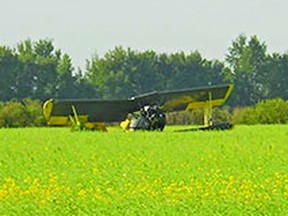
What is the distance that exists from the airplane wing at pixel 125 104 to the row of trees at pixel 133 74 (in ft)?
140

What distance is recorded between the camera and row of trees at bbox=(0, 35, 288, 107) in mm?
74312

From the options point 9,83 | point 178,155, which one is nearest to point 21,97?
point 9,83

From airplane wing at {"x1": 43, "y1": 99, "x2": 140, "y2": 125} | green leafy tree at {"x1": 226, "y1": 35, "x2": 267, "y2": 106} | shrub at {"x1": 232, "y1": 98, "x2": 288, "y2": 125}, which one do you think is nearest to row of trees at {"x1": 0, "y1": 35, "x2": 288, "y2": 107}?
green leafy tree at {"x1": 226, "y1": 35, "x2": 267, "y2": 106}

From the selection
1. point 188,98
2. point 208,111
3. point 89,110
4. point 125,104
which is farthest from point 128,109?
point 208,111

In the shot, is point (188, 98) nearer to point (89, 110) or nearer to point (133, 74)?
point (89, 110)

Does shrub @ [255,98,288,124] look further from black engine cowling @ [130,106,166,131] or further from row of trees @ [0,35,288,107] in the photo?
row of trees @ [0,35,288,107]

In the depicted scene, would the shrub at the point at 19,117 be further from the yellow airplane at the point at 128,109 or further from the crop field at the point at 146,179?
the crop field at the point at 146,179

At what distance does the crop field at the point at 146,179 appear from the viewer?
322 inches

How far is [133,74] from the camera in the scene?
266ft

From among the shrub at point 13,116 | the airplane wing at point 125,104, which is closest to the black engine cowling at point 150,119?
the airplane wing at point 125,104

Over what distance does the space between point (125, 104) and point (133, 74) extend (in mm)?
53454

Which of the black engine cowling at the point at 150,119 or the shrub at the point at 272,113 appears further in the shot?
the shrub at the point at 272,113

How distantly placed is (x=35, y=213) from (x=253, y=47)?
79841 mm

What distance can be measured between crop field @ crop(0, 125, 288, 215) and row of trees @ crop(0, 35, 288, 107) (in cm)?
5631
